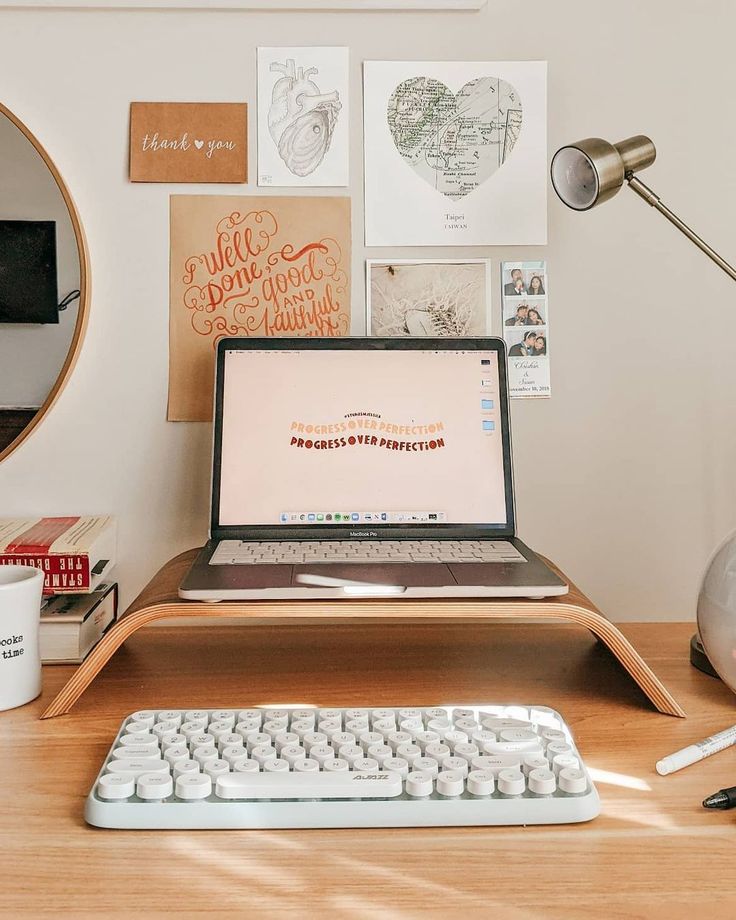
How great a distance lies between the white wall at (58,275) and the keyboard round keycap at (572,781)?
807 mm

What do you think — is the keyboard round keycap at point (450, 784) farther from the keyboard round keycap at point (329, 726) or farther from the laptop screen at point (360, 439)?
the laptop screen at point (360, 439)

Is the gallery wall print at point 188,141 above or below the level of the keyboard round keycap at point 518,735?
above

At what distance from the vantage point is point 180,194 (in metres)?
1.16

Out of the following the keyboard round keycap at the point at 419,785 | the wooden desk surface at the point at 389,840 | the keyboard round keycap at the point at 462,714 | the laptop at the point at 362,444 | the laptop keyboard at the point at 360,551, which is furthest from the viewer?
the laptop at the point at 362,444

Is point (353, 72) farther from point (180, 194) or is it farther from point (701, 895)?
point (701, 895)

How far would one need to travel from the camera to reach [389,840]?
0.66 m

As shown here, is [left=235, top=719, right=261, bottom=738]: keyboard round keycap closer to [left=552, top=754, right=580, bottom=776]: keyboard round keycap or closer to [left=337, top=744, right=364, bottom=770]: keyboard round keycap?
[left=337, top=744, right=364, bottom=770]: keyboard round keycap

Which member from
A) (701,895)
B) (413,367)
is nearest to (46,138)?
(413,367)

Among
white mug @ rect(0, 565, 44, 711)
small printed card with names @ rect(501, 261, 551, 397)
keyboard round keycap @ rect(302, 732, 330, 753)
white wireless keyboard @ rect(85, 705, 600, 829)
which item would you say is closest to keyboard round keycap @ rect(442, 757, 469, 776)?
white wireless keyboard @ rect(85, 705, 600, 829)

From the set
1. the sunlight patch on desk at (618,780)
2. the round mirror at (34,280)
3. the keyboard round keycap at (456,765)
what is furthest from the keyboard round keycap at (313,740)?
the round mirror at (34,280)

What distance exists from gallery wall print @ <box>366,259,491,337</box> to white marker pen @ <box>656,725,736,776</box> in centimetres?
60

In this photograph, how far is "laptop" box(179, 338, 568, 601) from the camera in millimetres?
1089

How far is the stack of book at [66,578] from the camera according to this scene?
1.00 meters

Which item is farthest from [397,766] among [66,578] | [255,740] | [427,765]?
[66,578]
